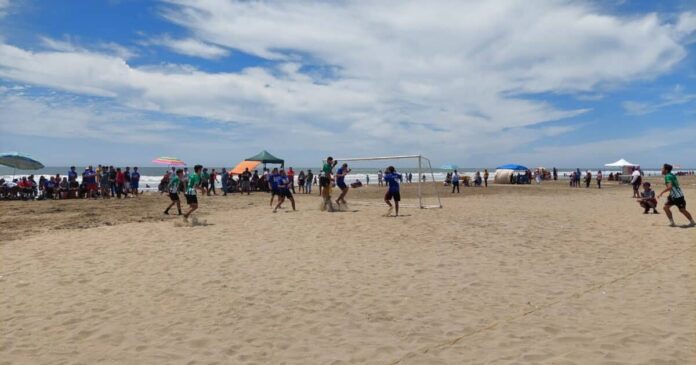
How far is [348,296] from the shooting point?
551cm

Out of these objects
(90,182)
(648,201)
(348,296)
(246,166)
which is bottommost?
(348,296)

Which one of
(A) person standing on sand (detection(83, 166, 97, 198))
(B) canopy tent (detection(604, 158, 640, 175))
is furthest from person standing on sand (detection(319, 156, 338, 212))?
(B) canopy tent (detection(604, 158, 640, 175))

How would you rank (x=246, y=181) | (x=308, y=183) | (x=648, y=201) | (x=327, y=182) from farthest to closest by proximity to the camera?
(x=308, y=183), (x=246, y=181), (x=327, y=182), (x=648, y=201)

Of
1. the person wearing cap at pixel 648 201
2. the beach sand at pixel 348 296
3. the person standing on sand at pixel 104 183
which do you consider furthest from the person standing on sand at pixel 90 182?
the person wearing cap at pixel 648 201

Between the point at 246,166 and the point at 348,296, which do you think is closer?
the point at 348,296

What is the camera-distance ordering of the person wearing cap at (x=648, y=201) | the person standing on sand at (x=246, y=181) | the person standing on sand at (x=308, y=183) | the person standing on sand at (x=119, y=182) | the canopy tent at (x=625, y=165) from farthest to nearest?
1. the canopy tent at (x=625, y=165)
2. the person standing on sand at (x=308, y=183)
3. the person standing on sand at (x=246, y=181)
4. the person standing on sand at (x=119, y=182)
5. the person wearing cap at (x=648, y=201)

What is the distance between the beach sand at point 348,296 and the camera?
3.98 metres

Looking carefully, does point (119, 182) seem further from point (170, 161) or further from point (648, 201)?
point (648, 201)

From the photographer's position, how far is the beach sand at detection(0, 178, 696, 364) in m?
3.98

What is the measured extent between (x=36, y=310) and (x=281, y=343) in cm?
295

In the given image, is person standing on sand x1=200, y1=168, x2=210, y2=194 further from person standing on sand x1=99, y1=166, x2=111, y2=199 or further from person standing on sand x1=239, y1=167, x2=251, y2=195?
person standing on sand x1=99, y1=166, x2=111, y2=199

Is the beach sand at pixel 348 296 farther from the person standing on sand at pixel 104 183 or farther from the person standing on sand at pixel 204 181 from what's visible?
the person standing on sand at pixel 204 181

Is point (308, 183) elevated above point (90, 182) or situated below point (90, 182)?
below

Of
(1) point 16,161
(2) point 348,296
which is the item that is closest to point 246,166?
(1) point 16,161
